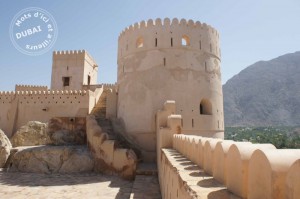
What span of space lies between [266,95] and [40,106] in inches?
4838

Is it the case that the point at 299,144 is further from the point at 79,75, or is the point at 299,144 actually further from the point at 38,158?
the point at 38,158

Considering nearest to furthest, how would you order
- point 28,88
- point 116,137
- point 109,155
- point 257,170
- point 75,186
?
point 257,170
point 75,186
point 109,155
point 116,137
point 28,88

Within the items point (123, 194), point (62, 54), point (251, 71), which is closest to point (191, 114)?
point (123, 194)

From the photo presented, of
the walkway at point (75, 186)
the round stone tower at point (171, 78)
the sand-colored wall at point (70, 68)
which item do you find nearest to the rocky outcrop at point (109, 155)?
the walkway at point (75, 186)

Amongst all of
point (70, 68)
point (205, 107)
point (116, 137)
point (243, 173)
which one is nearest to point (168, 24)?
point (205, 107)

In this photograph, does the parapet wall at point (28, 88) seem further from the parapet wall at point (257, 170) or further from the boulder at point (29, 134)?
the parapet wall at point (257, 170)

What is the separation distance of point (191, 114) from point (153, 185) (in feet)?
15.3

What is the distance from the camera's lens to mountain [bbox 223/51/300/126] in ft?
363

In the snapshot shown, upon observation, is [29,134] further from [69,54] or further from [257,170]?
[257,170]

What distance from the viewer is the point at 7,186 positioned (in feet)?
30.3

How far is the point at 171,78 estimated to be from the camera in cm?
1206

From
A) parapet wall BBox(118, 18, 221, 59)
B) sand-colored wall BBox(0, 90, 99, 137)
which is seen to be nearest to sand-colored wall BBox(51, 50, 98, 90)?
sand-colored wall BBox(0, 90, 99, 137)

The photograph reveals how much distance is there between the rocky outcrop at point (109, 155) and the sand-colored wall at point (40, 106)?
4.96 metres

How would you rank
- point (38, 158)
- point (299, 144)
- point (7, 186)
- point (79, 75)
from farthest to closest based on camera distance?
1. point (299, 144)
2. point (79, 75)
3. point (38, 158)
4. point (7, 186)
